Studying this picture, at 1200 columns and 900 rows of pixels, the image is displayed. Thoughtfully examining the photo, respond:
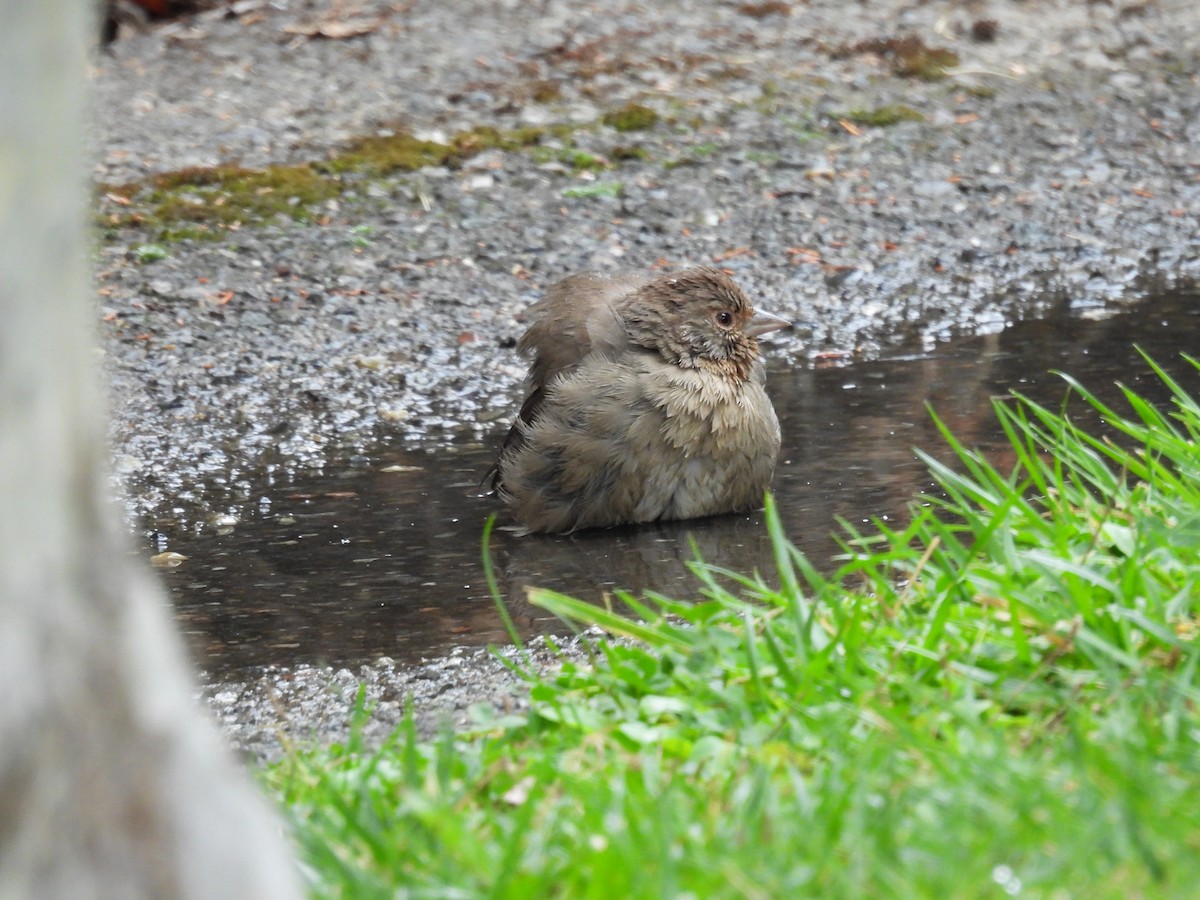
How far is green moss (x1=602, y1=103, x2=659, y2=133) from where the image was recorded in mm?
9383

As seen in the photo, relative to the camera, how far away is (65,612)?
1843 mm

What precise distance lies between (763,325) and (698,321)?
1.06ft

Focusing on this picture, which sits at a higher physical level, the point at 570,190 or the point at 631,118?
the point at 631,118

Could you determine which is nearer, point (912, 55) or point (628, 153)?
point (628, 153)

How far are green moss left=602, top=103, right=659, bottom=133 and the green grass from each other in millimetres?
5889

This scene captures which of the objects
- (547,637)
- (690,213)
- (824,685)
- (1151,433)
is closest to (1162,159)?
(690,213)

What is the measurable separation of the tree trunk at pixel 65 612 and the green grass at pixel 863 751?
54 centimetres

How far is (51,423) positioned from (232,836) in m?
0.54

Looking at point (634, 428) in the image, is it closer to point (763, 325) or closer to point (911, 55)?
point (763, 325)

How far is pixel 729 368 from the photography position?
595cm

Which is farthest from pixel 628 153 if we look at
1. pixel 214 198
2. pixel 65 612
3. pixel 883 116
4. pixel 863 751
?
pixel 65 612

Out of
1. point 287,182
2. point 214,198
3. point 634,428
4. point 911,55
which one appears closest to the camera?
point 634,428

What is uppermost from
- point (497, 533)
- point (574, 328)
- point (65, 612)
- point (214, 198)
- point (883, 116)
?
point (65, 612)

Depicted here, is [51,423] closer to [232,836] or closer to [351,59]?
[232,836]
